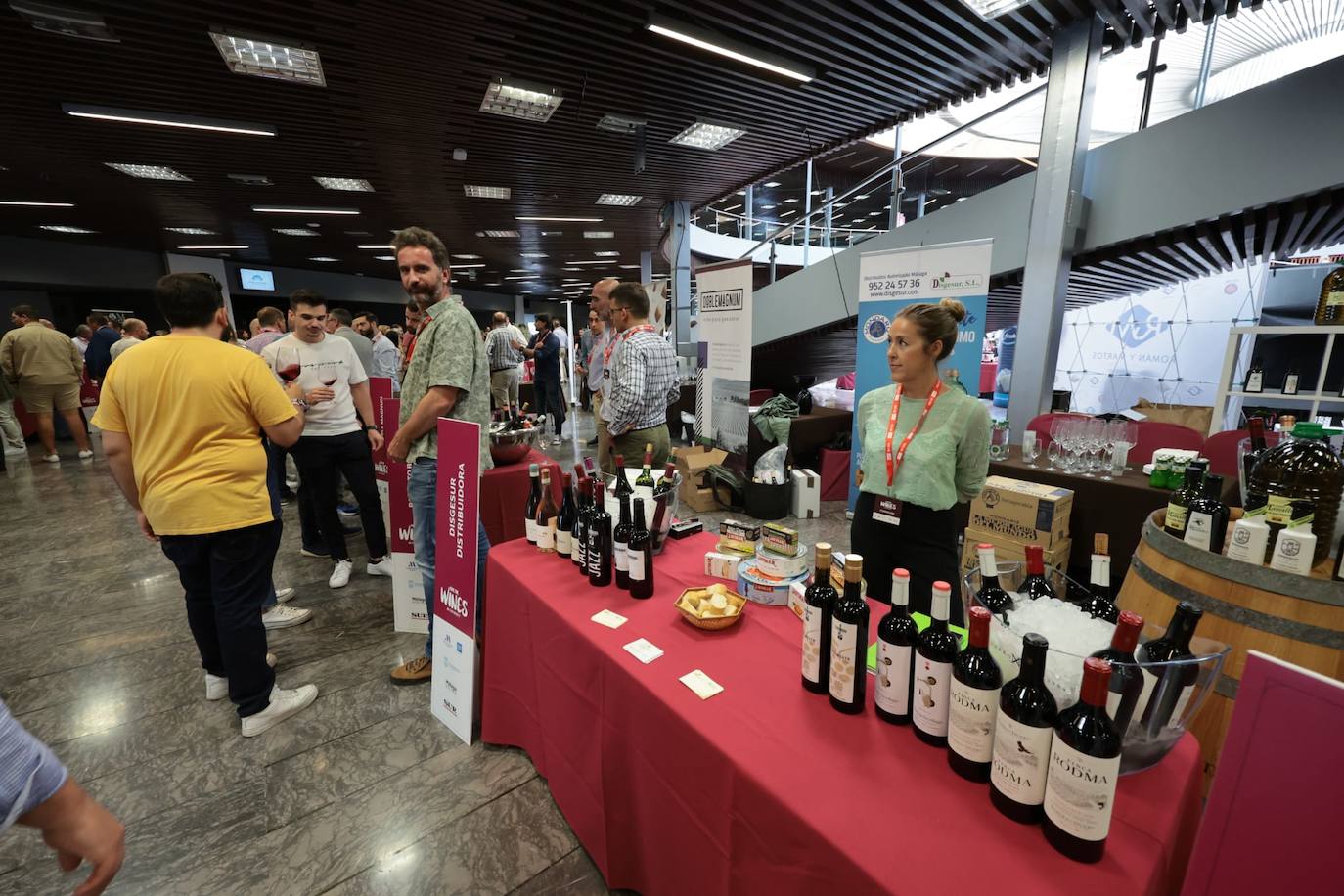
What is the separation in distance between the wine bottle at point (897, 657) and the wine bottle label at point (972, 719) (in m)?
0.09

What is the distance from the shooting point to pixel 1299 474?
136cm

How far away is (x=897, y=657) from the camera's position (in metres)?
0.91

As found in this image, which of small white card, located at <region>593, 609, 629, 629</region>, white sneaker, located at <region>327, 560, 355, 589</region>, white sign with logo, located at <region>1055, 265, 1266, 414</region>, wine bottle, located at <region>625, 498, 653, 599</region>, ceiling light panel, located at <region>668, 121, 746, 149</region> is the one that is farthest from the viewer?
white sign with logo, located at <region>1055, 265, 1266, 414</region>

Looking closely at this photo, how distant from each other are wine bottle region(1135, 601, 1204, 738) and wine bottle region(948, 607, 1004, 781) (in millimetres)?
186

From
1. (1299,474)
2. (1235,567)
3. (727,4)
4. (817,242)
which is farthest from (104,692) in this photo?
(817,242)

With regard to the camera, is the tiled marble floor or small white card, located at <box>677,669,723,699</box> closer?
small white card, located at <box>677,669,723,699</box>

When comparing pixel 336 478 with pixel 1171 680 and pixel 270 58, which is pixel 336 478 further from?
pixel 1171 680

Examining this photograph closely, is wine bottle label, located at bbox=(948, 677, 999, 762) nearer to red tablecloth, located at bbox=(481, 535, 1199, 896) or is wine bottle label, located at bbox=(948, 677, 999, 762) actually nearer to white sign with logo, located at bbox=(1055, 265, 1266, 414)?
red tablecloth, located at bbox=(481, 535, 1199, 896)

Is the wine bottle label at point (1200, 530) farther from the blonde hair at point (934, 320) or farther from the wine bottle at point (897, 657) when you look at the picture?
the wine bottle at point (897, 657)

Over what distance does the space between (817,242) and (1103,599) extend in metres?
14.2

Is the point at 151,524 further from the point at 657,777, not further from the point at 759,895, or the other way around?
the point at 759,895

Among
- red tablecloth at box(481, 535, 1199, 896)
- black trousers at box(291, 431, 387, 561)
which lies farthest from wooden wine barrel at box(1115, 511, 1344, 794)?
black trousers at box(291, 431, 387, 561)

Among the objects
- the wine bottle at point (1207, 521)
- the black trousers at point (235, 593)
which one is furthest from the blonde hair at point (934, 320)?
the black trousers at point (235, 593)

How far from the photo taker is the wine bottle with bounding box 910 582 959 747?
834 mm
